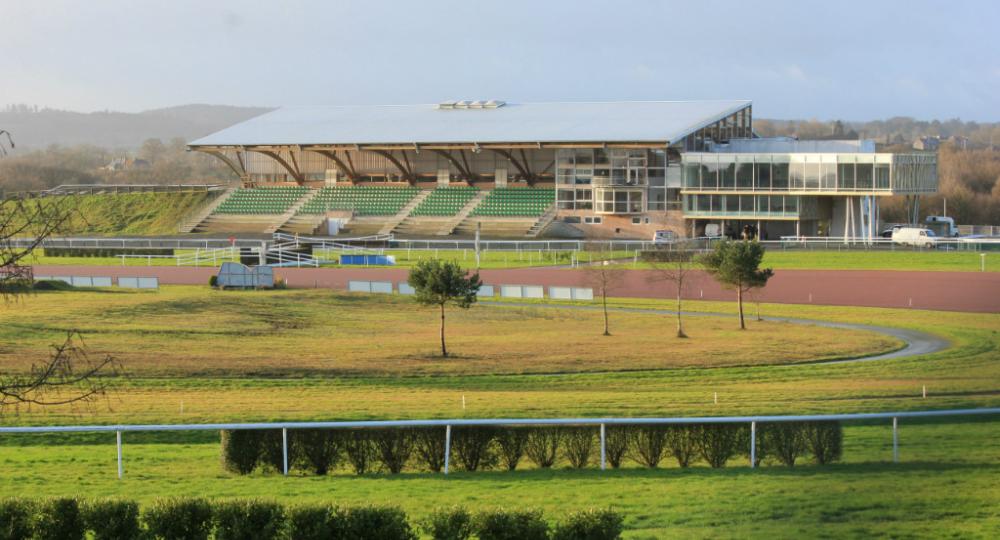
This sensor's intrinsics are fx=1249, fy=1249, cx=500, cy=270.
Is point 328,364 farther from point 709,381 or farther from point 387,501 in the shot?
point 387,501

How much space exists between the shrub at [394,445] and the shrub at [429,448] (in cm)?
9

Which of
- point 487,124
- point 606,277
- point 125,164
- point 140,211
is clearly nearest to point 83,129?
point 125,164

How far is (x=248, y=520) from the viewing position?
35.8 ft

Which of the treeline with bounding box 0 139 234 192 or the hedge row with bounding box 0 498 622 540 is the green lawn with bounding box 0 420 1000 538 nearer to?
the hedge row with bounding box 0 498 622 540

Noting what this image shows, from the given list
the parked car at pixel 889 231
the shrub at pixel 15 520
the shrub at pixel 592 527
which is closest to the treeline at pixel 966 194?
the parked car at pixel 889 231

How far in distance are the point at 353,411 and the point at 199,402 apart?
3784 mm

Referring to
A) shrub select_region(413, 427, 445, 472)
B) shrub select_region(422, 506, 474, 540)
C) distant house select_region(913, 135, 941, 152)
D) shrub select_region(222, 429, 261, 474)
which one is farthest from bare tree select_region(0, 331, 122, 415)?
distant house select_region(913, 135, 941, 152)

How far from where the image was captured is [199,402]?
2305 centimetres

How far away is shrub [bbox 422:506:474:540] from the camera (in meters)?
10.7

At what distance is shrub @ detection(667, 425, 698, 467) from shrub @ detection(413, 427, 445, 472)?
2.80 metres

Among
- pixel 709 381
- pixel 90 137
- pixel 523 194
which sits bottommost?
pixel 709 381

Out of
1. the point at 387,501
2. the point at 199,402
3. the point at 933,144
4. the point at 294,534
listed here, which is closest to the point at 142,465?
the point at 387,501

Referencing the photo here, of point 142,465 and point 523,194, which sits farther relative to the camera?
point 523,194

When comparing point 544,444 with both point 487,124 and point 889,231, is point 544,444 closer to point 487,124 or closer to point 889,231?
point 889,231
